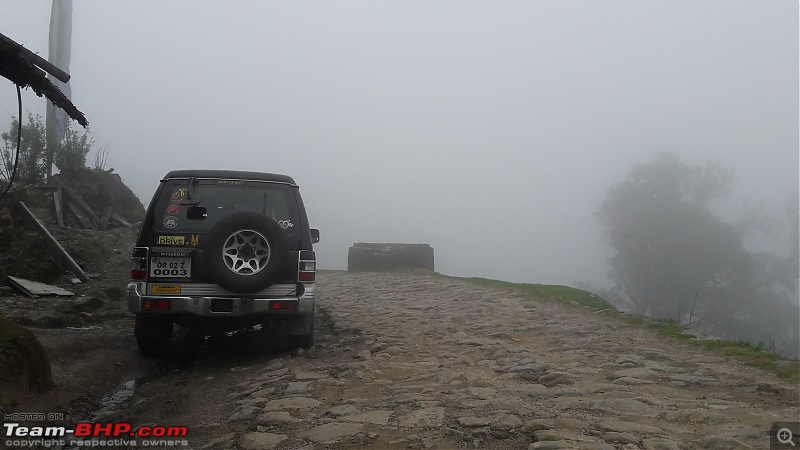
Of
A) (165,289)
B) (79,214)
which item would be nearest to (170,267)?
(165,289)

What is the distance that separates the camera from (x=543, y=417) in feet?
12.3

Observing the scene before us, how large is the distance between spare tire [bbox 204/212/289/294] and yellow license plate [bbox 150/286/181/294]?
16.8 inches

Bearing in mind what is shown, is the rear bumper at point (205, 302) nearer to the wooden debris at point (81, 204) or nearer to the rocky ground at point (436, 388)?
the rocky ground at point (436, 388)

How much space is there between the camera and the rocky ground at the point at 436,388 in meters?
3.49

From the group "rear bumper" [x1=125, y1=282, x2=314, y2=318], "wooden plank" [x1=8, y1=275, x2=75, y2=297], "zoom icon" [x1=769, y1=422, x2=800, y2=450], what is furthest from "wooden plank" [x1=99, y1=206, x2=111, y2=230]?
"zoom icon" [x1=769, y1=422, x2=800, y2=450]

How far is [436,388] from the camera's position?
464 cm

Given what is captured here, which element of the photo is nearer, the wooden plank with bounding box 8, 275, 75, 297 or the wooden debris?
the wooden plank with bounding box 8, 275, 75, 297

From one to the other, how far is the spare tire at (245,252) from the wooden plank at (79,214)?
34.3 ft

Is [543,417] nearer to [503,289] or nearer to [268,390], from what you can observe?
[268,390]

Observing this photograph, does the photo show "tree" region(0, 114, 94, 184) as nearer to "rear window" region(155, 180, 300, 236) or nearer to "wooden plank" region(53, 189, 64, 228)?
"wooden plank" region(53, 189, 64, 228)

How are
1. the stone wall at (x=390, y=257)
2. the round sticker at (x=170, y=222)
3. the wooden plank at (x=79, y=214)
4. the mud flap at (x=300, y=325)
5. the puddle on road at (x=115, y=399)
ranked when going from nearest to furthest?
the puddle on road at (x=115, y=399), the round sticker at (x=170, y=222), the mud flap at (x=300, y=325), the wooden plank at (x=79, y=214), the stone wall at (x=390, y=257)

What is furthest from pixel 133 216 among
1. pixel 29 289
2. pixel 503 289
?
pixel 503 289

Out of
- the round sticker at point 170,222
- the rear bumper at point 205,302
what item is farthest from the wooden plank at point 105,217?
the rear bumper at point 205,302

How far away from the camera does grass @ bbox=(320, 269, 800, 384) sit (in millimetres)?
4859
